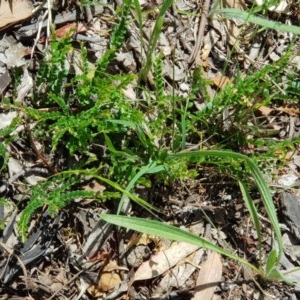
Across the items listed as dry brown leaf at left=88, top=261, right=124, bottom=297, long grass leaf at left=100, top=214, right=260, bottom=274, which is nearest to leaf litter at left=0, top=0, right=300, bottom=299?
dry brown leaf at left=88, top=261, right=124, bottom=297

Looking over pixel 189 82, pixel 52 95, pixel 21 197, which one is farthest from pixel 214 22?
pixel 21 197

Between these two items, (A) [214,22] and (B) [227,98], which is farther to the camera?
(A) [214,22]

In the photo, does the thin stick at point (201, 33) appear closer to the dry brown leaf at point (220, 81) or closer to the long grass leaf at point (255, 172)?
the dry brown leaf at point (220, 81)

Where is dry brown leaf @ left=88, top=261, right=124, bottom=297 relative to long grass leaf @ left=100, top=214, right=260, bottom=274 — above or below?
below

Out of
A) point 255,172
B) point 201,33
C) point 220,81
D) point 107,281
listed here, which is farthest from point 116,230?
point 201,33

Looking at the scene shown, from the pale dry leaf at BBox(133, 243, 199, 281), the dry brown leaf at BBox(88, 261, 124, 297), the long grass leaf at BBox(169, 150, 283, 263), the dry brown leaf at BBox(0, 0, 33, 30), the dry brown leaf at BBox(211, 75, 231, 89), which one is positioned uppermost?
the dry brown leaf at BBox(0, 0, 33, 30)

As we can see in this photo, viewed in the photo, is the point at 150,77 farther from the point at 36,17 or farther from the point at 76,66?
the point at 36,17

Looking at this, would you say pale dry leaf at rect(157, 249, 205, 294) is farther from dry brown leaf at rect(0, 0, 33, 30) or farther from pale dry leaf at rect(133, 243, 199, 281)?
dry brown leaf at rect(0, 0, 33, 30)
